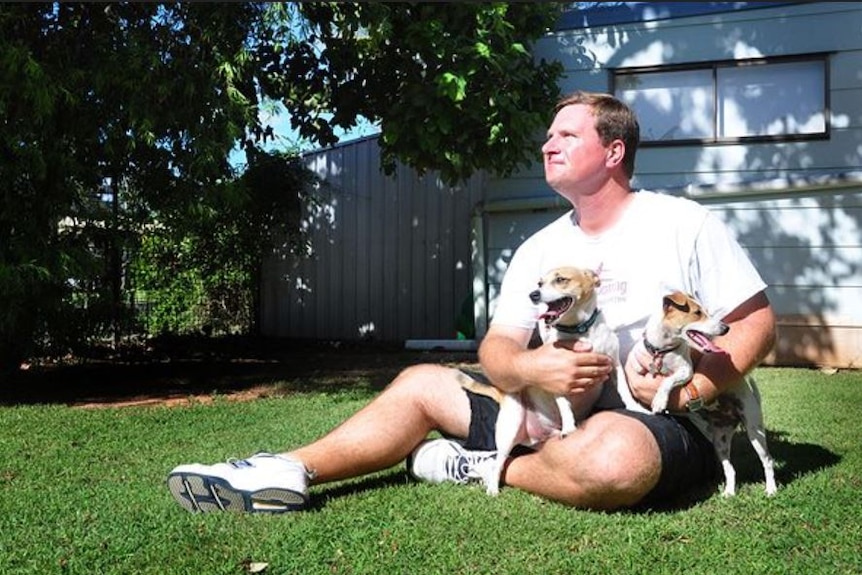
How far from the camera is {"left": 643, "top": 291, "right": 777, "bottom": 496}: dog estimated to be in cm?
248

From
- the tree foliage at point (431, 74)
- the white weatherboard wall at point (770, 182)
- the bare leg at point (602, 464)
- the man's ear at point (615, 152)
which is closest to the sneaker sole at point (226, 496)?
the bare leg at point (602, 464)

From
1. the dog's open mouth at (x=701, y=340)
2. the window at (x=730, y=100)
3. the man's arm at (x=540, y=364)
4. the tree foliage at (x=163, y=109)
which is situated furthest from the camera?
the window at (x=730, y=100)

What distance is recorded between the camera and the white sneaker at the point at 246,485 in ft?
9.00

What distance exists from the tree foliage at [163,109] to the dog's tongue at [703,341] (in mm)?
4315

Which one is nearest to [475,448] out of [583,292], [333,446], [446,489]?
[446,489]

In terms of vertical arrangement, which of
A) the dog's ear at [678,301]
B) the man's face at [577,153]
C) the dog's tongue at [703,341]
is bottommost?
the dog's tongue at [703,341]

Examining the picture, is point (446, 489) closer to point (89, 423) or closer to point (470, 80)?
point (89, 423)

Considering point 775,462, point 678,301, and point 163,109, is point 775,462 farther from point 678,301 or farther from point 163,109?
point 163,109

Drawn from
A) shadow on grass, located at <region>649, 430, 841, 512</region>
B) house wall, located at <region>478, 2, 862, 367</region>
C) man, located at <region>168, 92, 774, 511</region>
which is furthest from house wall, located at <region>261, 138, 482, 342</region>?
man, located at <region>168, 92, 774, 511</region>

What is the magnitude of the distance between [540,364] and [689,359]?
44cm

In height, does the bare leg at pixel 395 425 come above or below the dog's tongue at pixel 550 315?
below

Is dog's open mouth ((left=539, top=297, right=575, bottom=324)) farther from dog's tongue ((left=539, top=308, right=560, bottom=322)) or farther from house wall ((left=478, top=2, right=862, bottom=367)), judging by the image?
house wall ((left=478, top=2, right=862, bottom=367))

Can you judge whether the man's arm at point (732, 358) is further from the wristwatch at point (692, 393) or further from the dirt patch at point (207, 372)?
the dirt patch at point (207, 372)

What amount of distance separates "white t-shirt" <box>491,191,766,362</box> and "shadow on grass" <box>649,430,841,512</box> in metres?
0.62
